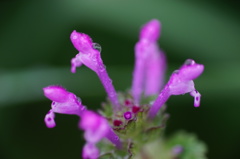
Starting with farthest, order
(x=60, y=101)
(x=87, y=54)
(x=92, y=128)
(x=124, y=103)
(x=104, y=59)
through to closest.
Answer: (x=104, y=59), (x=124, y=103), (x=87, y=54), (x=60, y=101), (x=92, y=128)

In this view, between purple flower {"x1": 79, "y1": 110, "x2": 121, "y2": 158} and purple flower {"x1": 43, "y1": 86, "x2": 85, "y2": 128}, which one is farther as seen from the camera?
purple flower {"x1": 43, "y1": 86, "x2": 85, "y2": 128}

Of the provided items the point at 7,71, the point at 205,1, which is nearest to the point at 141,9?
the point at 205,1

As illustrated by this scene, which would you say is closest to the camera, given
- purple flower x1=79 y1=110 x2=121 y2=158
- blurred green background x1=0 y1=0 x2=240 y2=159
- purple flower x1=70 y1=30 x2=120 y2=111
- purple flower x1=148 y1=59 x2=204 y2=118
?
purple flower x1=79 y1=110 x2=121 y2=158

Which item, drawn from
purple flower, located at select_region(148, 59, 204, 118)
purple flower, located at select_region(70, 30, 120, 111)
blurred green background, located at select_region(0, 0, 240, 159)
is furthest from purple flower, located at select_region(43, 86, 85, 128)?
blurred green background, located at select_region(0, 0, 240, 159)

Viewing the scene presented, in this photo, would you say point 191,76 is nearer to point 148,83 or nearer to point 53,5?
point 148,83

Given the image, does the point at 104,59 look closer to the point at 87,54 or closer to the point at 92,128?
the point at 87,54

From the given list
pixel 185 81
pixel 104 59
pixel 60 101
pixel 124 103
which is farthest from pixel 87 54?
pixel 104 59

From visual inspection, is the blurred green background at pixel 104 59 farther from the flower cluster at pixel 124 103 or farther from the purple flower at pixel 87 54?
the purple flower at pixel 87 54

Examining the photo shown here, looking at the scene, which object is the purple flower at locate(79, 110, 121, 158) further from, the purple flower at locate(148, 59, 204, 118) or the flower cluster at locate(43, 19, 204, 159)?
the purple flower at locate(148, 59, 204, 118)
